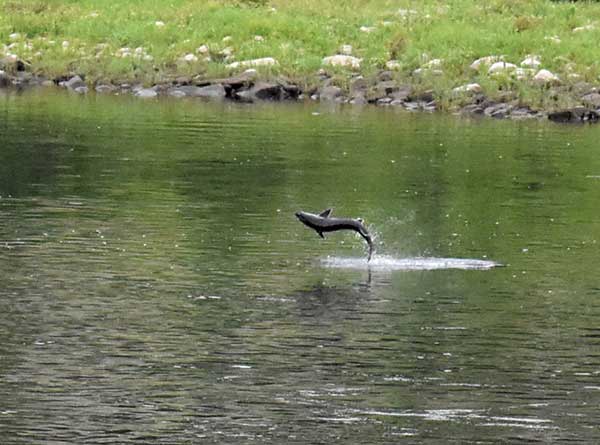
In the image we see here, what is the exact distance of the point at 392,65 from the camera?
56844 mm

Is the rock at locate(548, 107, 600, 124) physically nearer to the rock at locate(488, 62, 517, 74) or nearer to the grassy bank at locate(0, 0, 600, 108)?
the grassy bank at locate(0, 0, 600, 108)

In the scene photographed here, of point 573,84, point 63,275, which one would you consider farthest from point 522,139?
point 63,275

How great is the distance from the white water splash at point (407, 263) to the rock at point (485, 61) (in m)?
32.4

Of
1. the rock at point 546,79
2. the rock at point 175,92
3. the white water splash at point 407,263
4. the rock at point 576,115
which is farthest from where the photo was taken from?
the rock at point 175,92

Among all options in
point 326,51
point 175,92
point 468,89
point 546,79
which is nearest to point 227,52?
point 326,51

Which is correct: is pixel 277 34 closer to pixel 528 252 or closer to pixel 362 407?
pixel 528 252

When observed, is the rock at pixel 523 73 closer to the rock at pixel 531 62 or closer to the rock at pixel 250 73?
the rock at pixel 531 62

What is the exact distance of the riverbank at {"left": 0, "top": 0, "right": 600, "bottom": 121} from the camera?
176 ft

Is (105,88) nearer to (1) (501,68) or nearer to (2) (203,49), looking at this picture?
(2) (203,49)

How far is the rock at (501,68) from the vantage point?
54.1 meters

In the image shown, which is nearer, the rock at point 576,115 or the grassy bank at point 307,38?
the rock at point 576,115

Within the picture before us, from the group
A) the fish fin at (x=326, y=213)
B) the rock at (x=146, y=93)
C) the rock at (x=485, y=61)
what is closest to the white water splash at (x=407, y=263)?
the fish fin at (x=326, y=213)

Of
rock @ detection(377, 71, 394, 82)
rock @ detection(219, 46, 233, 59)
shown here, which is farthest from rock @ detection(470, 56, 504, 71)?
rock @ detection(219, 46, 233, 59)

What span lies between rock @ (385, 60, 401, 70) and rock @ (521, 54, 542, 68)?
12.5 feet
